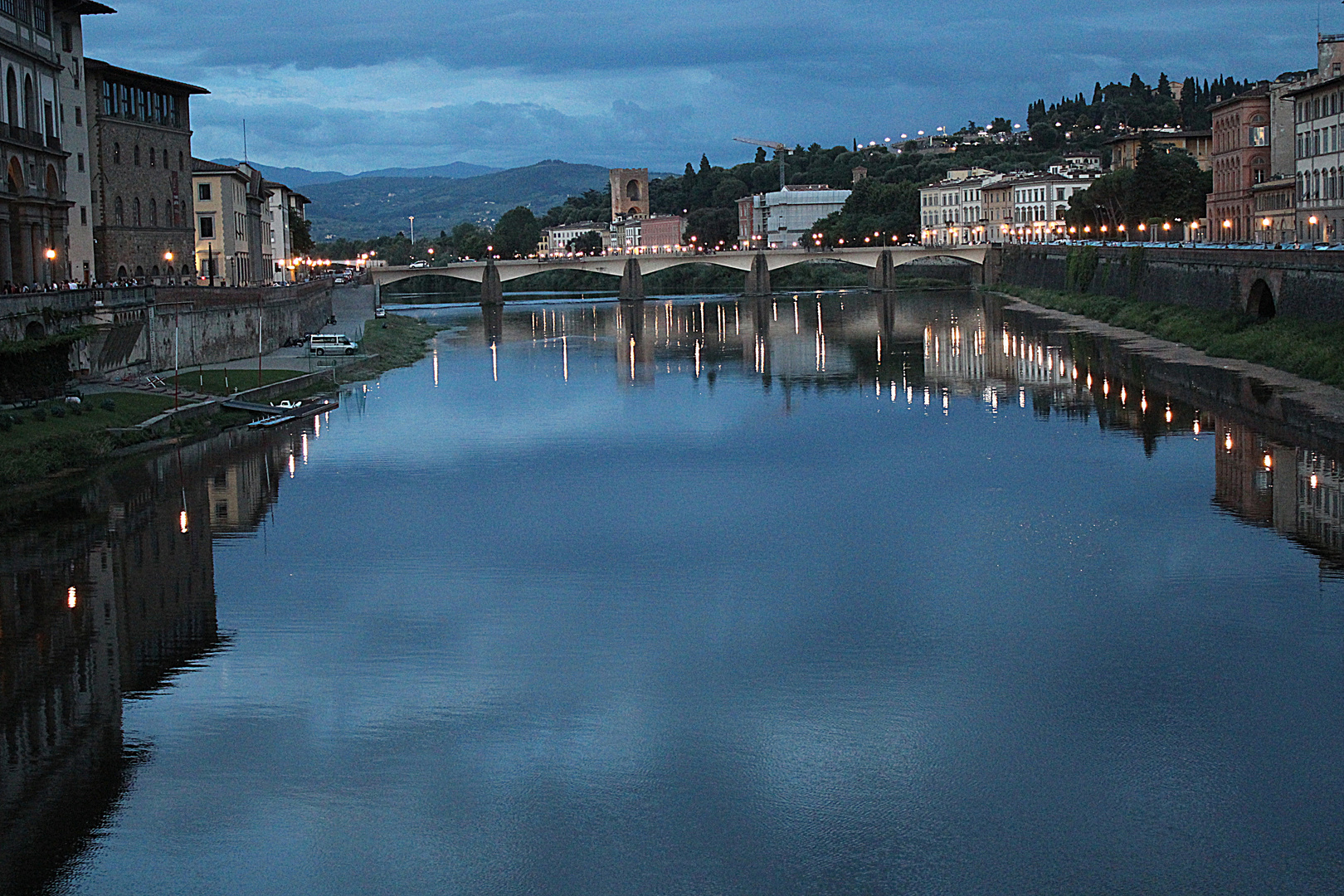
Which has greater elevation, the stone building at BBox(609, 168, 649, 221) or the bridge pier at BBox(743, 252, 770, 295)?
the stone building at BBox(609, 168, 649, 221)

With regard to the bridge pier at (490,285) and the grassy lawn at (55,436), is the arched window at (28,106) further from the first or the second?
the bridge pier at (490,285)

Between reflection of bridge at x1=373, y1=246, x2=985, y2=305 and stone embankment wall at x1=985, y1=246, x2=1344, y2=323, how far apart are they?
62.1ft

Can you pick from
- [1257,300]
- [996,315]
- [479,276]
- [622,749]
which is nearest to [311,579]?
[622,749]

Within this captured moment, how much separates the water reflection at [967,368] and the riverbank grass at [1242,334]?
4.40ft

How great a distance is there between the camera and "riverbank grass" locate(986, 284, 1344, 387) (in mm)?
36125

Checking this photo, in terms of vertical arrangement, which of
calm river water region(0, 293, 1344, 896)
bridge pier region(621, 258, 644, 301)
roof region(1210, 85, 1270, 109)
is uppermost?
roof region(1210, 85, 1270, 109)

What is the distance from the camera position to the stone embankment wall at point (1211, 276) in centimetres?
3950

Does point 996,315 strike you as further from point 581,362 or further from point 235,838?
point 235,838

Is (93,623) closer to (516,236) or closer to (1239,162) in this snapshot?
(1239,162)

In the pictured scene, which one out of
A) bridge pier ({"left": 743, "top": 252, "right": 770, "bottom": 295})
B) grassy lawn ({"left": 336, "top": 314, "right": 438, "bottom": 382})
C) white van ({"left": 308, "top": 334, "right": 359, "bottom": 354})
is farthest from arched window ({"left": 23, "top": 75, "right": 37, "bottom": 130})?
bridge pier ({"left": 743, "top": 252, "right": 770, "bottom": 295})

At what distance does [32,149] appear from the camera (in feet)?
130

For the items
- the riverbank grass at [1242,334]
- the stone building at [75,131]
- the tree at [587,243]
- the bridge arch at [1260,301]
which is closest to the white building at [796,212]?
the tree at [587,243]

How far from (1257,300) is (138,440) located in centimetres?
3009

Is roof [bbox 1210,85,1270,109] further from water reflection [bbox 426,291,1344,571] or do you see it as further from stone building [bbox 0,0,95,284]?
stone building [bbox 0,0,95,284]
